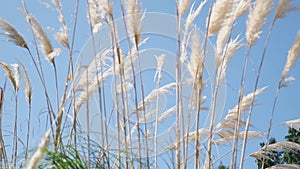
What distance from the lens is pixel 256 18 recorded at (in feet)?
9.42

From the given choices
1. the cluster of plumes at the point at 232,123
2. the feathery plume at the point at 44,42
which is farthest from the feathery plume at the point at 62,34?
the cluster of plumes at the point at 232,123

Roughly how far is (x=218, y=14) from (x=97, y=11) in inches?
29.5

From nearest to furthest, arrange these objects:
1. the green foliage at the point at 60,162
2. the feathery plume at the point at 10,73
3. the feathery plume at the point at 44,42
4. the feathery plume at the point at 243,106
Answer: the green foliage at the point at 60,162 → the feathery plume at the point at 44,42 → the feathery plume at the point at 10,73 → the feathery plume at the point at 243,106

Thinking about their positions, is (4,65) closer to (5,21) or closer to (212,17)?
(5,21)

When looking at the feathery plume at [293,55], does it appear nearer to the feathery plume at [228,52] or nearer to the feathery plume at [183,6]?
the feathery plume at [228,52]

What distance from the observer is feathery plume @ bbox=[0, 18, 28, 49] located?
2.84 m

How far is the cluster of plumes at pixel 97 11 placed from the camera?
9.99ft

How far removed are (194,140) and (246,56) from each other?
570 millimetres

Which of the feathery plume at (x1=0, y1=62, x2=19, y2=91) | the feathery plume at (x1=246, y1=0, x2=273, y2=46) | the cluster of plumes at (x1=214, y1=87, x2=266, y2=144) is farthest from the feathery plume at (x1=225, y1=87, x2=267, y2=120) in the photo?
the feathery plume at (x1=0, y1=62, x2=19, y2=91)

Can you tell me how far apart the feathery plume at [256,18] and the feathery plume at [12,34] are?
1.20 meters

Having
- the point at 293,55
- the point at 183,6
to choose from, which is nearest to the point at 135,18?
the point at 183,6

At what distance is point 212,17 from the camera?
2.96 metres

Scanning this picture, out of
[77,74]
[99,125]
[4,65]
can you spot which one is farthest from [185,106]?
[4,65]

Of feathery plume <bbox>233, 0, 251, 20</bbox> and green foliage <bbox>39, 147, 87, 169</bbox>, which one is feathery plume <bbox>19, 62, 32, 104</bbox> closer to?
green foliage <bbox>39, 147, 87, 169</bbox>
